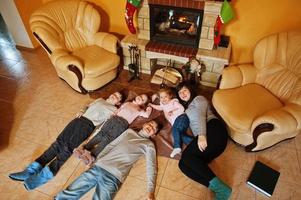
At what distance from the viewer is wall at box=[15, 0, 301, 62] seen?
2332mm

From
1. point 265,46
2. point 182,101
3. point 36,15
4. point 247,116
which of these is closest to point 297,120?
point 247,116

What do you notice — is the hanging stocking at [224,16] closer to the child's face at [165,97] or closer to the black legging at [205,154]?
the child's face at [165,97]

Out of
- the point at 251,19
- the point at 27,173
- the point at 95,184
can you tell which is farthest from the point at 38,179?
the point at 251,19

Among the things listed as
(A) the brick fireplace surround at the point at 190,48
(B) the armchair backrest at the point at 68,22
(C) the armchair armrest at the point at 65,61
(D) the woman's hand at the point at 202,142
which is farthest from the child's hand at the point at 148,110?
(B) the armchair backrest at the point at 68,22

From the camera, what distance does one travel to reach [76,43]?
2.91 m

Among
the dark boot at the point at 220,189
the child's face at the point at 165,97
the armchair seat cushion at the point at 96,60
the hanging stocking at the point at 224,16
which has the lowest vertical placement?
the dark boot at the point at 220,189

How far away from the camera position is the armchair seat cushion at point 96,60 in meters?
2.56

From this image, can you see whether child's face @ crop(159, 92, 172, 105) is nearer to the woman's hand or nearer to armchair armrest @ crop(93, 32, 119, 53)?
the woman's hand

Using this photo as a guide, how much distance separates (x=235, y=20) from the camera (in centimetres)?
258

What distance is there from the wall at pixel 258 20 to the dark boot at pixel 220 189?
176 centimetres

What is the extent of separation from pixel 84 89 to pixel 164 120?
106 cm

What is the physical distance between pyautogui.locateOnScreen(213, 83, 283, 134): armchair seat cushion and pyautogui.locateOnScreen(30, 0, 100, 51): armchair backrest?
1876 mm

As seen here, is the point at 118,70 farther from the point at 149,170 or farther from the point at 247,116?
the point at 247,116

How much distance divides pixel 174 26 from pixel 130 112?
4.21 feet
